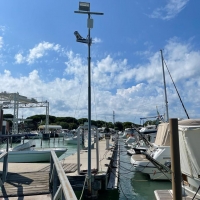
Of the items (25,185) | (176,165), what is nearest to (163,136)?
(176,165)

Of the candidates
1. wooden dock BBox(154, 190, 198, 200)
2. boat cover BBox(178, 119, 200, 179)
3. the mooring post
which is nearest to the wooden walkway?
the mooring post

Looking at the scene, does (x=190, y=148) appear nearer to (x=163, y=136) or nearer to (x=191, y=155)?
(x=191, y=155)

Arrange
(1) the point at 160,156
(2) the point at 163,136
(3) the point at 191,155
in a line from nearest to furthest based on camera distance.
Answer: (3) the point at 191,155 < (1) the point at 160,156 < (2) the point at 163,136

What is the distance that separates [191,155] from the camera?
746cm

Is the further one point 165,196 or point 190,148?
point 165,196

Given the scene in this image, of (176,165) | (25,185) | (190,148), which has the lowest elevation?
(25,185)

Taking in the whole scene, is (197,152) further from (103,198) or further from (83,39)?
(83,39)

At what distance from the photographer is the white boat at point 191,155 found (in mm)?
7316

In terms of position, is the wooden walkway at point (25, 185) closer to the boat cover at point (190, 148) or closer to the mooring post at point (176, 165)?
the mooring post at point (176, 165)

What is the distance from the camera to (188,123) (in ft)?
26.4

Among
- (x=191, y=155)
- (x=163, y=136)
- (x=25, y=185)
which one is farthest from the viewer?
(x=163, y=136)

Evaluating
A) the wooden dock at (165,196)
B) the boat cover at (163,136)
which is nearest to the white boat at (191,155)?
the wooden dock at (165,196)

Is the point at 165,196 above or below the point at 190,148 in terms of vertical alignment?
below

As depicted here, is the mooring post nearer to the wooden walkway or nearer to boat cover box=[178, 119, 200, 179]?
boat cover box=[178, 119, 200, 179]
